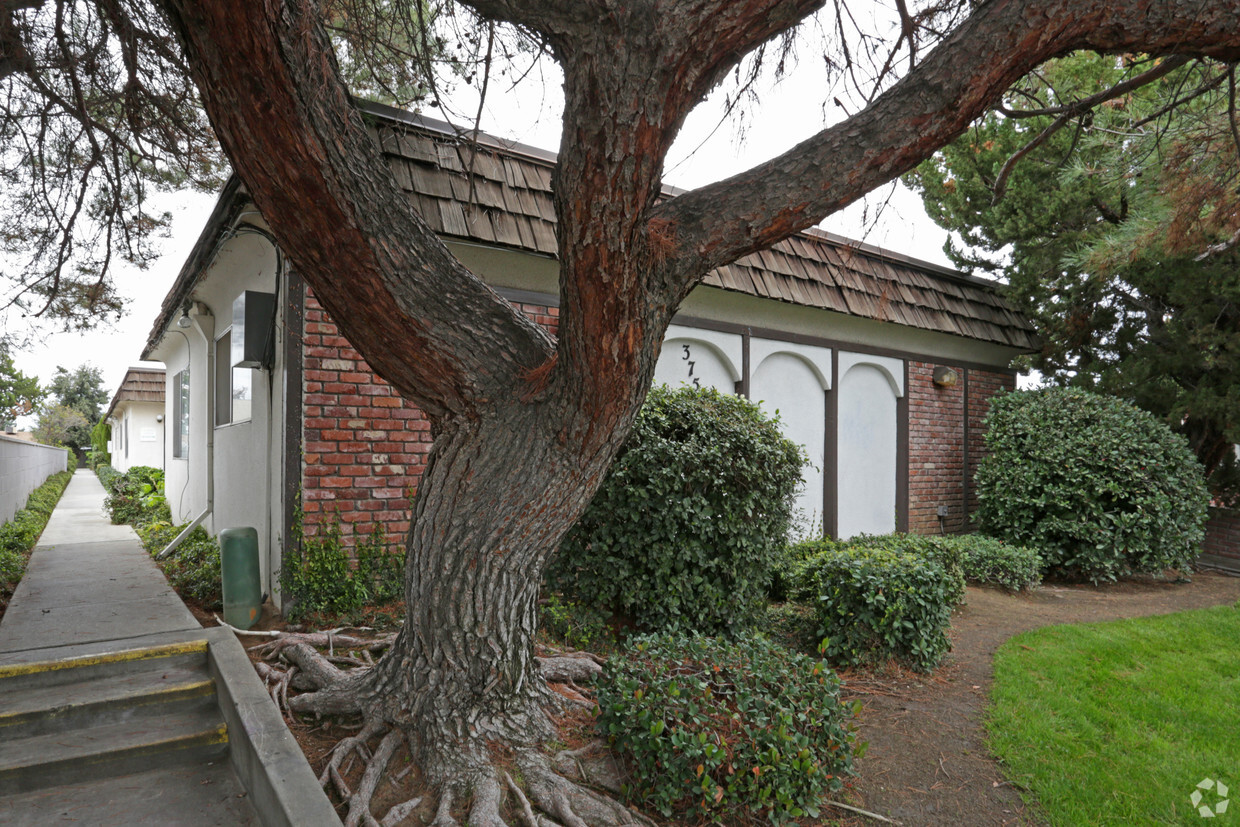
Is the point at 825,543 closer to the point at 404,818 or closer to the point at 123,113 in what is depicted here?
the point at 404,818

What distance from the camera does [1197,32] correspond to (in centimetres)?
234

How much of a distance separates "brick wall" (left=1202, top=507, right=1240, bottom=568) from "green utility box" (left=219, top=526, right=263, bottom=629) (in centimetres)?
1108

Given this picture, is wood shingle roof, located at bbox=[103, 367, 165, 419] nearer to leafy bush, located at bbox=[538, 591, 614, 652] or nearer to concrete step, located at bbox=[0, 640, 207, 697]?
concrete step, located at bbox=[0, 640, 207, 697]

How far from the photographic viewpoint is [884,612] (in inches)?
183

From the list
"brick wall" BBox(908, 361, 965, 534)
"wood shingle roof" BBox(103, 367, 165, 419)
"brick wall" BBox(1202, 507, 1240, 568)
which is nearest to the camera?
"brick wall" BBox(908, 361, 965, 534)

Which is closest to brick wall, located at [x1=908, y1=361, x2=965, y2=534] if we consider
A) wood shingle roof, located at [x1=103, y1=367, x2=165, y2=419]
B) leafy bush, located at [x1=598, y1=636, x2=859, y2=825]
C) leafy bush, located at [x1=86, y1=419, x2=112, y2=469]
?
leafy bush, located at [x1=598, y1=636, x2=859, y2=825]

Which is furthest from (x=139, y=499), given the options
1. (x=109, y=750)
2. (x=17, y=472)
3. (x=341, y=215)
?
(x=341, y=215)

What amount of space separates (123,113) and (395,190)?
2.63 meters

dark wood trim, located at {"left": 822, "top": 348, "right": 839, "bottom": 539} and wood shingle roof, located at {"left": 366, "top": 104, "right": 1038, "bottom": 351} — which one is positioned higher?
wood shingle roof, located at {"left": 366, "top": 104, "right": 1038, "bottom": 351}

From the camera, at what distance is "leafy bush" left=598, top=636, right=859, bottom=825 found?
Result: 2.86 metres

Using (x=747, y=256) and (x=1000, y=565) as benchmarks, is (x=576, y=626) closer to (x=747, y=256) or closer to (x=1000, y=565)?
(x=747, y=256)

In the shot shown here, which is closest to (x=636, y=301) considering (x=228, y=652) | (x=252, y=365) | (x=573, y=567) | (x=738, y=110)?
(x=738, y=110)

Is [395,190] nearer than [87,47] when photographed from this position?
Yes

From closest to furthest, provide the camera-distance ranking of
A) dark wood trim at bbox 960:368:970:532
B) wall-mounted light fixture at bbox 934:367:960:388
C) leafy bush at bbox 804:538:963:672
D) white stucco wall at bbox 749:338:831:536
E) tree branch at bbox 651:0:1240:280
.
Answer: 1. tree branch at bbox 651:0:1240:280
2. leafy bush at bbox 804:538:963:672
3. white stucco wall at bbox 749:338:831:536
4. wall-mounted light fixture at bbox 934:367:960:388
5. dark wood trim at bbox 960:368:970:532
